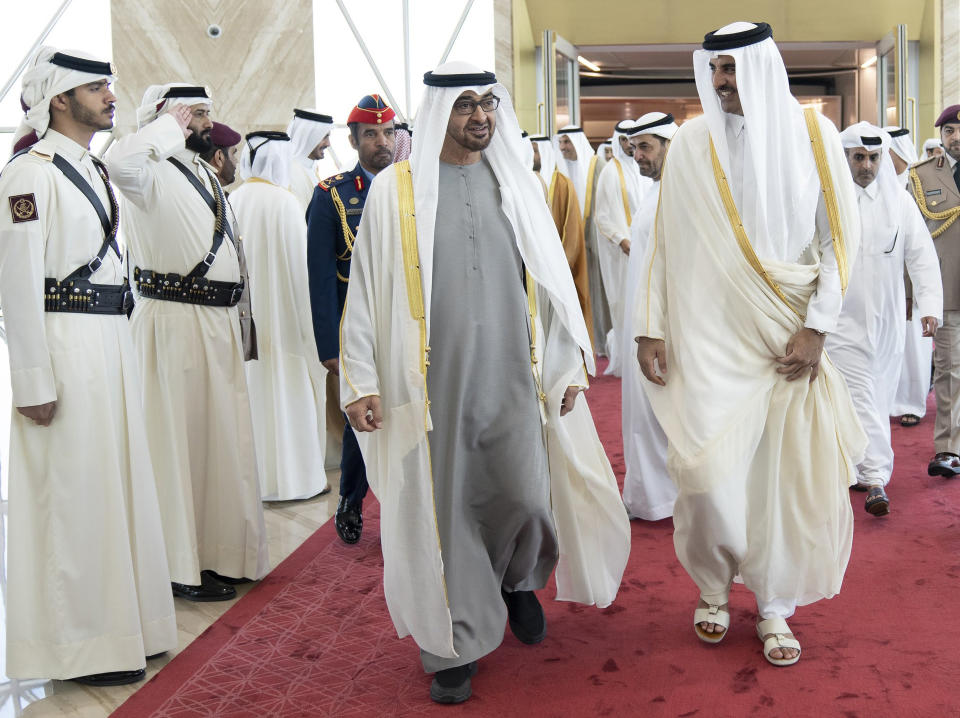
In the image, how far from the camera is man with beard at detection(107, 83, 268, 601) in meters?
3.50

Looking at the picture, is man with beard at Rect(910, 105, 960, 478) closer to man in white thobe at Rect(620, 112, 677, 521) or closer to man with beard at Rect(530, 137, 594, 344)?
man in white thobe at Rect(620, 112, 677, 521)

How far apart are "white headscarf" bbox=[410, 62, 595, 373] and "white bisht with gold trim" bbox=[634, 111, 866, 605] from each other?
34 centimetres

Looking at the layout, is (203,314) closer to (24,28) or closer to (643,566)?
(643,566)

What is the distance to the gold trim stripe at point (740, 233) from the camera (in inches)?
114

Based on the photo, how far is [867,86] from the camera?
15211mm

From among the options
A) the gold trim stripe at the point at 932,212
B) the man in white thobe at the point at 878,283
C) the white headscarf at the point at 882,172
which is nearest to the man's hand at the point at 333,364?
the man in white thobe at the point at 878,283

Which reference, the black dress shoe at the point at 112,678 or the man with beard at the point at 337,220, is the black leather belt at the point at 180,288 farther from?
the black dress shoe at the point at 112,678

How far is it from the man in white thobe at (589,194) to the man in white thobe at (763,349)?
20.1 feet

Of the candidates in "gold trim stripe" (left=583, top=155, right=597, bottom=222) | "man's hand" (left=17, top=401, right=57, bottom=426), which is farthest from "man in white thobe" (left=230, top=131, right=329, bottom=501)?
"gold trim stripe" (left=583, top=155, right=597, bottom=222)

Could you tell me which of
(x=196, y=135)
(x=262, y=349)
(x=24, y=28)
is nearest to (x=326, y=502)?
(x=262, y=349)

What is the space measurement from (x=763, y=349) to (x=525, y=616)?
1.02 metres

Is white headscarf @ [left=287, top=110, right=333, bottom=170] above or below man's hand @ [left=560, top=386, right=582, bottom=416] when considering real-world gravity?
above

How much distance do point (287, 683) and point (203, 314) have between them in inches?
53.4

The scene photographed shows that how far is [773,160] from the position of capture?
9.52ft
